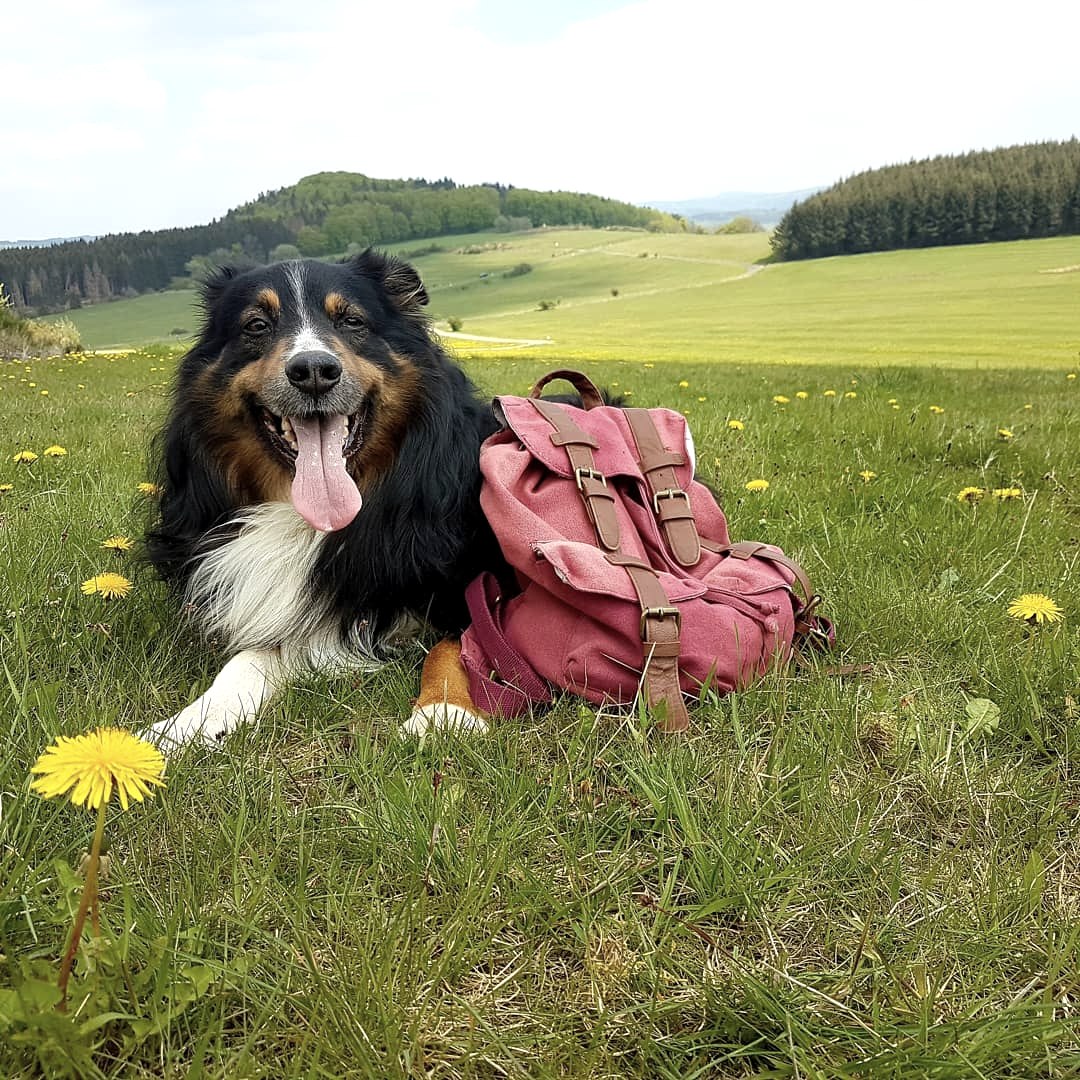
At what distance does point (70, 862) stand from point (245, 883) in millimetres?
347

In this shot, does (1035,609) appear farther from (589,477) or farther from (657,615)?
(589,477)

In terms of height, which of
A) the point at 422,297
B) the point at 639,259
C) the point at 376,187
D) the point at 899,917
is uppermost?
the point at 376,187

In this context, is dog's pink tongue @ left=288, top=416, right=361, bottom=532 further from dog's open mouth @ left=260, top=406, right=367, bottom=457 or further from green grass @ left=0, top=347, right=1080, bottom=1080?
green grass @ left=0, top=347, right=1080, bottom=1080

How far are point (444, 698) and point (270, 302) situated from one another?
1.49 m

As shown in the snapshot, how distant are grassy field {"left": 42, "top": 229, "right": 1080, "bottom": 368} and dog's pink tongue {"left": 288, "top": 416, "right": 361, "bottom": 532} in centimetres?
52

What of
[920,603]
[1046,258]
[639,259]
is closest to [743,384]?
[920,603]

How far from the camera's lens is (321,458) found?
271cm

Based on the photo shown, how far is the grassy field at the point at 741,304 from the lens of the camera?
20.7 m

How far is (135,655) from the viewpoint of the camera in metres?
2.61

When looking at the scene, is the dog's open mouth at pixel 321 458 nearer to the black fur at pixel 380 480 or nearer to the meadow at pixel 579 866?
the black fur at pixel 380 480

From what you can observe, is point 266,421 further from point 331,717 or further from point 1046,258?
point 1046,258

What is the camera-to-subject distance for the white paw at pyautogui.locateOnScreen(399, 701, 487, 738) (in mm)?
2141

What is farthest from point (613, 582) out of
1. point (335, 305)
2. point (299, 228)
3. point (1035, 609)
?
point (299, 228)

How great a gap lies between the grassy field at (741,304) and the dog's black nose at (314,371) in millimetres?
383
